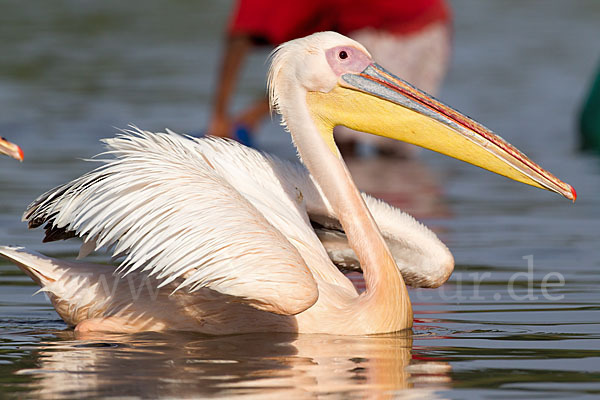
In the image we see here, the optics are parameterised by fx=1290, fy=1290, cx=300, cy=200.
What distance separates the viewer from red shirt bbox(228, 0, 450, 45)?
10625 millimetres

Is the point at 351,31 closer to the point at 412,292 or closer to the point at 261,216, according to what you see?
the point at 412,292

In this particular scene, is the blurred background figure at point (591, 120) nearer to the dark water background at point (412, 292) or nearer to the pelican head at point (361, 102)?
the dark water background at point (412, 292)

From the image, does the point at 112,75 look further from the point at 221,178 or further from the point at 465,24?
the point at 221,178

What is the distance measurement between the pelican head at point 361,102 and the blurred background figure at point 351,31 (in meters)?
5.32

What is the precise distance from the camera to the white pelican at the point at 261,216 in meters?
4.53

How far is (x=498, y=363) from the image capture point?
4.29 m

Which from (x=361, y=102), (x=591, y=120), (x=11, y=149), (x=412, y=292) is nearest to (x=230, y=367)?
(x=11, y=149)

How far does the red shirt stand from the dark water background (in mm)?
1130

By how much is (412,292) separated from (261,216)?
1552 millimetres

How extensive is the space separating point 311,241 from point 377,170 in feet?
18.2

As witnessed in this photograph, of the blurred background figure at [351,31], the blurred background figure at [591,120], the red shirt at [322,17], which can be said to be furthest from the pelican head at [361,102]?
the blurred background figure at [591,120]

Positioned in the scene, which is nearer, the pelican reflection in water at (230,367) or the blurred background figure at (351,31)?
the pelican reflection in water at (230,367)

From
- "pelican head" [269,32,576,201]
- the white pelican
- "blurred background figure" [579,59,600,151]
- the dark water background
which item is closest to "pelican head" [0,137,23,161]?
the white pelican

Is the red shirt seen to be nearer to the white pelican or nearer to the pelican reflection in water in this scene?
the white pelican
